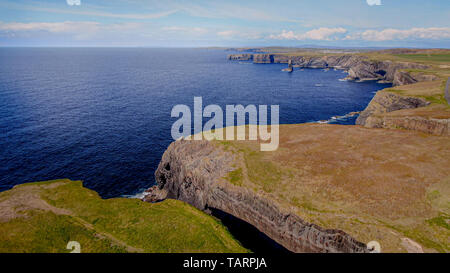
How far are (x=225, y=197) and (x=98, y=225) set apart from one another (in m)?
16.2

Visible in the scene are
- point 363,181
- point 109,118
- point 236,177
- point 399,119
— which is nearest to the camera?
point 363,181

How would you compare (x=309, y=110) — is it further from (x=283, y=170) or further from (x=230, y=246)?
(x=230, y=246)

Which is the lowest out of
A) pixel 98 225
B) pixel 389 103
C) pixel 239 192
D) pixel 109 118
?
pixel 98 225

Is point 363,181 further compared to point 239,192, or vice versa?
point 239,192

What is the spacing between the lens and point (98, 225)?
26516 millimetres

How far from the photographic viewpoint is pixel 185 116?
8950 cm

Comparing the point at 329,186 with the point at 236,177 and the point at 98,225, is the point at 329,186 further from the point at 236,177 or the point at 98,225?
the point at 98,225

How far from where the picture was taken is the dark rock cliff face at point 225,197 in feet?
81.8

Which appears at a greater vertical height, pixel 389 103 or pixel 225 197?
pixel 389 103

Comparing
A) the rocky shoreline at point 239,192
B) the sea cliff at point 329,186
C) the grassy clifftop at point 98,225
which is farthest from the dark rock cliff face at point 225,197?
the grassy clifftop at point 98,225

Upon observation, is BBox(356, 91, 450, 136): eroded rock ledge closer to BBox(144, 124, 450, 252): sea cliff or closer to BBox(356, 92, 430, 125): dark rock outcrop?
BBox(356, 92, 430, 125): dark rock outcrop

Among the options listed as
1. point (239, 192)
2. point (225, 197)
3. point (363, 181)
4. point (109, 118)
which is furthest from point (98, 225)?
point (109, 118)
